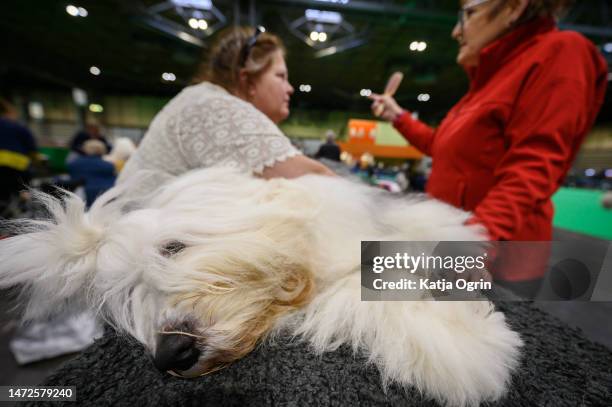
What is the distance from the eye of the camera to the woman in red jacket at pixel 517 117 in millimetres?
687

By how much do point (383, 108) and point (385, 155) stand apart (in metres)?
2.60

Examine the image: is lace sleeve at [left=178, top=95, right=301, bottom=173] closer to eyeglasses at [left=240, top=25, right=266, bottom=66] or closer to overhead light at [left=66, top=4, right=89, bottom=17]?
eyeglasses at [left=240, top=25, right=266, bottom=66]

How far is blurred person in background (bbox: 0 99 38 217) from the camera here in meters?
2.35

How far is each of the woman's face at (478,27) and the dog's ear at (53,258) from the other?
120 cm

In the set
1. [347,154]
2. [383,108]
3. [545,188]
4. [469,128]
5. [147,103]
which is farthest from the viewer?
[147,103]

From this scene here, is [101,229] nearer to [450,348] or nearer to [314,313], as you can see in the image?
[314,313]

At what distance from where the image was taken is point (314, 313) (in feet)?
1.61

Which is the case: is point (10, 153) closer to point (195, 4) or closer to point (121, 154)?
point (121, 154)

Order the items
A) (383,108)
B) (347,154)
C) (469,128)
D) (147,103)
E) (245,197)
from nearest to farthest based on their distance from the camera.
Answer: (245,197) → (469,128) → (383,108) → (347,154) → (147,103)

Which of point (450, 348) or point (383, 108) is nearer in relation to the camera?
point (450, 348)

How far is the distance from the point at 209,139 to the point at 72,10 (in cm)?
789

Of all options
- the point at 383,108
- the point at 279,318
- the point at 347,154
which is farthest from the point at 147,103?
the point at 279,318

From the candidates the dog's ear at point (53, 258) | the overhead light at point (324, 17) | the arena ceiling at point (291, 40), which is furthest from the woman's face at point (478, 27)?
the overhead light at point (324, 17)

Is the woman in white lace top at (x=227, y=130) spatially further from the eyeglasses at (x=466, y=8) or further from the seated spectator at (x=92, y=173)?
the seated spectator at (x=92, y=173)
